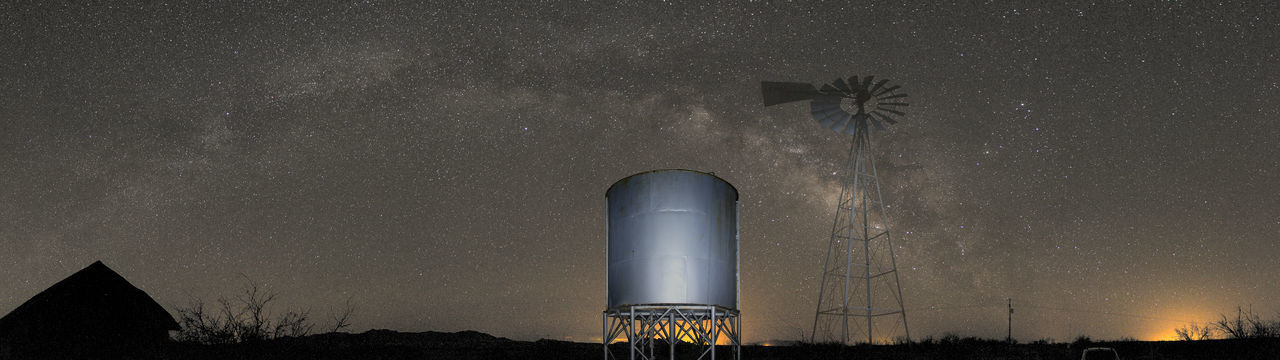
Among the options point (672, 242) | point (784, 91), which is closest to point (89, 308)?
point (672, 242)

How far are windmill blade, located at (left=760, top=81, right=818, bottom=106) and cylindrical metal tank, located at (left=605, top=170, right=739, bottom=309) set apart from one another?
14.4m

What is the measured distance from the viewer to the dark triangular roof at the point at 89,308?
2484 cm

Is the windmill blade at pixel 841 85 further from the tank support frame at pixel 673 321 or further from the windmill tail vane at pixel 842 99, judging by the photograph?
the tank support frame at pixel 673 321

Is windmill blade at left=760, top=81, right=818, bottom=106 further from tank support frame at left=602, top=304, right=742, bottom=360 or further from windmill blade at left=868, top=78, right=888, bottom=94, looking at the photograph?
tank support frame at left=602, top=304, right=742, bottom=360

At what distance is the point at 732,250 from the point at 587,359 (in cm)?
1319

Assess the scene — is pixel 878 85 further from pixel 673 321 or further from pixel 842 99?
pixel 673 321

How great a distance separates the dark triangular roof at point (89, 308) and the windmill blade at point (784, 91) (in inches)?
870

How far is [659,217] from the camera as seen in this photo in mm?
18250

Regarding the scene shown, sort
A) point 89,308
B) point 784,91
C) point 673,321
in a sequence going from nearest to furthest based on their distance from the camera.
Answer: point 673,321 < point 89,308 < point 784,91

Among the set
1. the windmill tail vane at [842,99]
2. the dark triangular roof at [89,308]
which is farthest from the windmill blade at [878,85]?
the dark triangular roof at [89,308]

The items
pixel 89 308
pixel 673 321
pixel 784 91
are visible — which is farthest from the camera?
pixel 784 91

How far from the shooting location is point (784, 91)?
3328 cm

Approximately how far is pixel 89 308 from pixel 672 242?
19221 mm

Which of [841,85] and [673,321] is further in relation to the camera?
[841,85]
